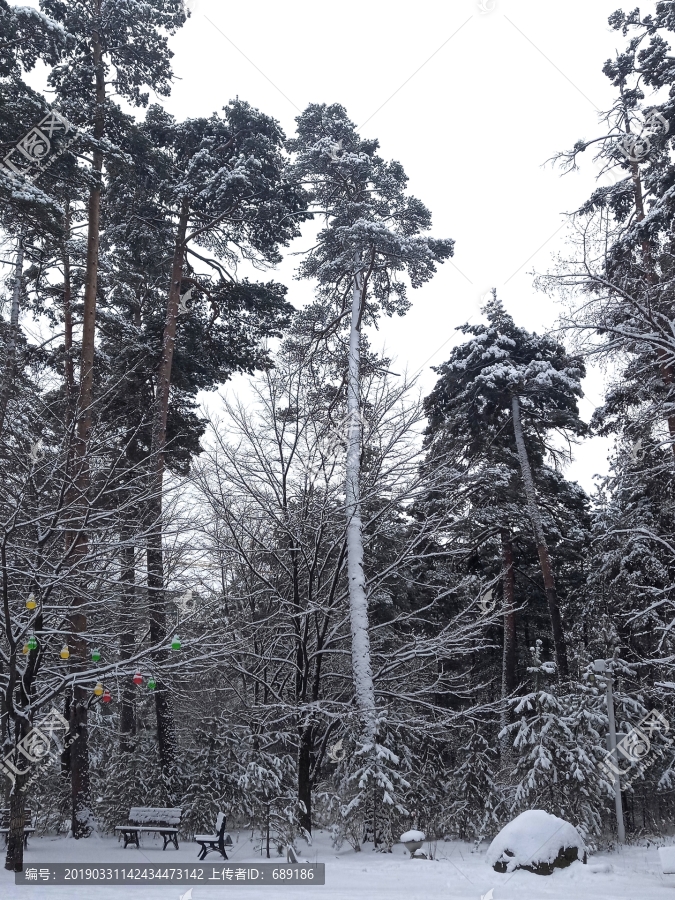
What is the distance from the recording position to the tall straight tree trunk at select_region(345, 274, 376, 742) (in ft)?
38.0

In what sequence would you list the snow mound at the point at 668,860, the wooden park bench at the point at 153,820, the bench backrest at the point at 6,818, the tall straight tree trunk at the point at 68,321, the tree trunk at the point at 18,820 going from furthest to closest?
the tall straight tree trunk at the point at 68,321, the bench backrest at the point at 6,818, the wooden park bench at the point at 153,820, the tree trunk at the point at 18,820, the snow mound at the point at 668,860

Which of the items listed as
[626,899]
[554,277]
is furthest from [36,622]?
[554,277]

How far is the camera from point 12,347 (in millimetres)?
14445

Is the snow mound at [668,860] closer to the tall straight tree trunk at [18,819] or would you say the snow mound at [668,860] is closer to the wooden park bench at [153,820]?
the tall straight tree trunk at [18,819]

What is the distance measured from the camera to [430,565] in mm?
23516

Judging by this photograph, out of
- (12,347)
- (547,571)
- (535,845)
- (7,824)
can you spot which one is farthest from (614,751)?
(12,347)

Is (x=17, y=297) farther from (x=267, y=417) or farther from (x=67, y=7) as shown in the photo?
(x=267, y=417)

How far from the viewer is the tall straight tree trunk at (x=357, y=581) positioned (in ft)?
38.0

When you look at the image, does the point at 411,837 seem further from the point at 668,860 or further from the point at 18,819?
the point at 18,819

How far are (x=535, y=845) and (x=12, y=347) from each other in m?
13.4

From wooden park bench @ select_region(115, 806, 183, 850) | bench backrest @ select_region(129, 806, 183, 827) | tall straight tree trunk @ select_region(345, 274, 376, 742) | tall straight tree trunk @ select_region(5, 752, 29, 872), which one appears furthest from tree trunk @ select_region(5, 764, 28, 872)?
tall straight tree trunk @ select_region(345, 274, 376, 742)

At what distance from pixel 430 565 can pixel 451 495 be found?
8426 millimetres

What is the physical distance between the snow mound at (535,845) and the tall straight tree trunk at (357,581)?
8.96ft

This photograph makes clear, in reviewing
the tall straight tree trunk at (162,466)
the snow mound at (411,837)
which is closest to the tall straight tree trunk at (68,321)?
the tall straight tree trunk at (162,466)
